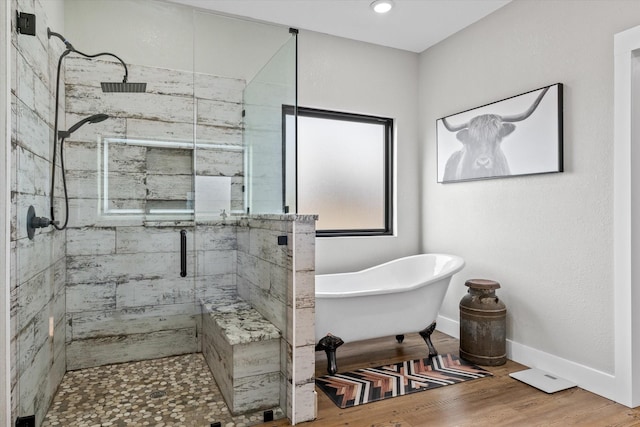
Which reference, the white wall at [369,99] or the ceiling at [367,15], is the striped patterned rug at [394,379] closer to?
the white wall at [369,99]

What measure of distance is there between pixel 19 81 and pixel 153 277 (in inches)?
44.0

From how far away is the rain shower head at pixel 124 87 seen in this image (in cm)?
208

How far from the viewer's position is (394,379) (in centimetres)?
265

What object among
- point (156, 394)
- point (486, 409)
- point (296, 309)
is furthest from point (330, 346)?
point (156, 394)

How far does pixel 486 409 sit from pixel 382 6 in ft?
9.42

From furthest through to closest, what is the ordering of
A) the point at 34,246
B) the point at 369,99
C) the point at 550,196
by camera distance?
the point at 369,99 < the point at 550,196 < the point at 34,246

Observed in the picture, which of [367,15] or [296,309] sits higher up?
[367,15]

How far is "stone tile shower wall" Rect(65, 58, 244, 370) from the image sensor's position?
2066mm

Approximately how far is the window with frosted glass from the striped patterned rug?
1.37 m

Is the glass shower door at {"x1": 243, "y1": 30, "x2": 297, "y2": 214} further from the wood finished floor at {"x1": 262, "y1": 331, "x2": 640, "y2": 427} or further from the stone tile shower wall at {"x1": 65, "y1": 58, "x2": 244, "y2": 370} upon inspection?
the wood finished floor at {"x1": 262, "y1": 331, "x2": 640, "y2": 427}

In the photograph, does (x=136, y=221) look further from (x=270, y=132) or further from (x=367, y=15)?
(x=367, y=15)

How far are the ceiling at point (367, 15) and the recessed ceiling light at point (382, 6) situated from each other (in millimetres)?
48

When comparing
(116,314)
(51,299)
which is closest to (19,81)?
(51,299)

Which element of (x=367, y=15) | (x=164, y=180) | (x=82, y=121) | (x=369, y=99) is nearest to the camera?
(x=82, y=121)
